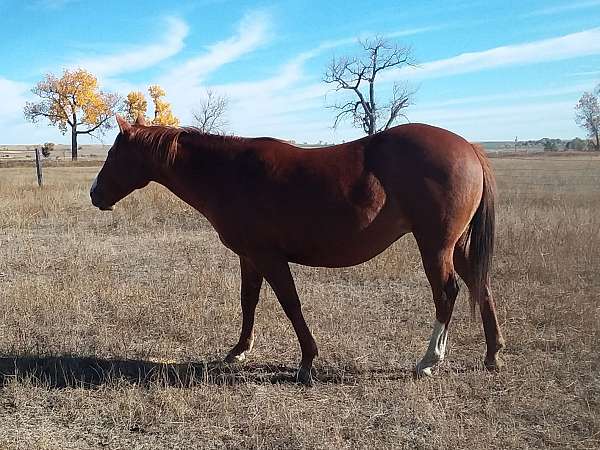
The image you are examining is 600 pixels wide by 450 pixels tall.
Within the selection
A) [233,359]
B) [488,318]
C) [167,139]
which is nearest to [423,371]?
[488,318]

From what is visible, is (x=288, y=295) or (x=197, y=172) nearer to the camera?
(x=288, y=295)

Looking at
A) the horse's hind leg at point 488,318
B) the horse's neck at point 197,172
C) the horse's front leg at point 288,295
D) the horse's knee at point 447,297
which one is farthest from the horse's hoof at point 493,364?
the horse's neck at point 197,172

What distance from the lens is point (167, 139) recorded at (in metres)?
4.36

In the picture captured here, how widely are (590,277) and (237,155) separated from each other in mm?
4859

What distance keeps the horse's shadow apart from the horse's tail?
2.99ft

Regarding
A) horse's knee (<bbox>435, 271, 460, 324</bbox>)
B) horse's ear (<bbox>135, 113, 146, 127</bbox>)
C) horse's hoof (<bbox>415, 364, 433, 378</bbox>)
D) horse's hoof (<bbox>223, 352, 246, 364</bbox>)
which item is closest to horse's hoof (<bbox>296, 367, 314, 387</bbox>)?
horse's hoof (<bbox>223, 352, 246, 364</bbox>)

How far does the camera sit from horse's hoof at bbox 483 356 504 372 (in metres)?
4.04

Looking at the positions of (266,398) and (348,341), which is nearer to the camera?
(266,398)

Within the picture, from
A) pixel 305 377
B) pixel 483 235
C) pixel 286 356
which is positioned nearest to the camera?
pixel 305 377

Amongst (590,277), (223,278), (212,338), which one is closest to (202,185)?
(212,338)

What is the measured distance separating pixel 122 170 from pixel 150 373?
1.77 meters

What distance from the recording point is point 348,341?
4.67m

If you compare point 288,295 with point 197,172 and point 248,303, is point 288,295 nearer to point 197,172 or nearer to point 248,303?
point 248,303

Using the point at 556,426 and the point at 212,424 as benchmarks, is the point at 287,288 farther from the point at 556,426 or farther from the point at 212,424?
the point at 556,426
